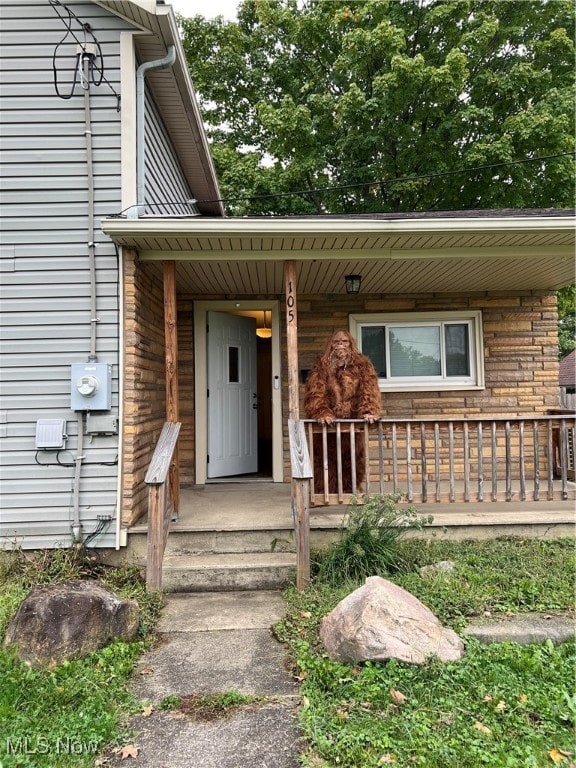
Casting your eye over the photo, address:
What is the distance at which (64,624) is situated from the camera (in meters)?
2.78

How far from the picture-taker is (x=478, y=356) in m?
6.29

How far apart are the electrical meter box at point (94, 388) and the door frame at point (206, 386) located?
2070mm

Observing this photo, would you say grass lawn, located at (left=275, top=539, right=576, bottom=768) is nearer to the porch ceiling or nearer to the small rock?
the small rock

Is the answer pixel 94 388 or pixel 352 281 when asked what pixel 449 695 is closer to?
pixel 94 388

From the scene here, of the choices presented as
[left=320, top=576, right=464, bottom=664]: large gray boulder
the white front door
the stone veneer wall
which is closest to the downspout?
the white front door

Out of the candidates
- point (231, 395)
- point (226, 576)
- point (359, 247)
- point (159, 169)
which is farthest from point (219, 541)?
point (159, 169)

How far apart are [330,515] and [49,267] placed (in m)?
3.34

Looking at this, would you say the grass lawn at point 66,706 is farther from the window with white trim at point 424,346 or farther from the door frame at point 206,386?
the window with white trim at point 424,346

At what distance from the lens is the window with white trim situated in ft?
20.7

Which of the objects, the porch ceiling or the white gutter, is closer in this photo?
the white gutter

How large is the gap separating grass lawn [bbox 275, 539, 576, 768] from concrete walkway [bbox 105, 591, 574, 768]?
0.10 metres

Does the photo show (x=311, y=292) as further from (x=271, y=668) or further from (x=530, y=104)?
(x=530, y=104)

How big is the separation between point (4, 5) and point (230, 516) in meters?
4.97

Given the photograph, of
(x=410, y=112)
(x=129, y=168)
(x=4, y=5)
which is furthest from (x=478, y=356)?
(x=410, y=112)
